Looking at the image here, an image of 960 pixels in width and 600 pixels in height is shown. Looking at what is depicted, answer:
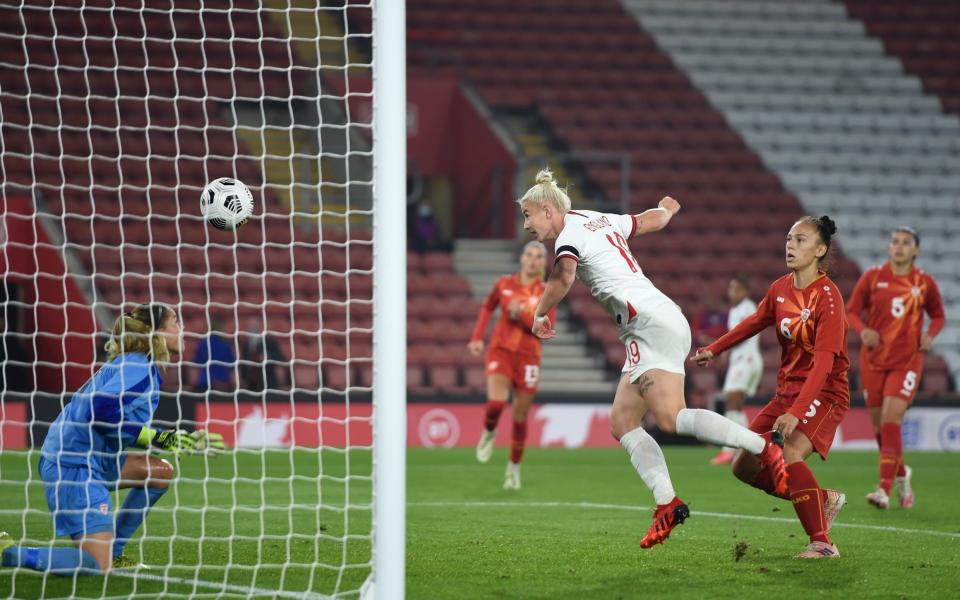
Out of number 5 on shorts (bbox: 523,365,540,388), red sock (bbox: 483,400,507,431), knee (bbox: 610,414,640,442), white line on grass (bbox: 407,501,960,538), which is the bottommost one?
white line on grass (bbox: 407,501,960,538)

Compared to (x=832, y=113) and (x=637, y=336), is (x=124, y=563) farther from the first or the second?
(x=832, y=113)

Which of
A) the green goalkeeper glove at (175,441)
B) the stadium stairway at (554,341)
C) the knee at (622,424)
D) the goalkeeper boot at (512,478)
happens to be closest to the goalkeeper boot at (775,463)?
the knee at (622,424)

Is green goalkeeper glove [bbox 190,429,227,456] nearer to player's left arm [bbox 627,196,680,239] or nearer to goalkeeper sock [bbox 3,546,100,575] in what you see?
goalkeeper sock [bbox 3,546,100,575]

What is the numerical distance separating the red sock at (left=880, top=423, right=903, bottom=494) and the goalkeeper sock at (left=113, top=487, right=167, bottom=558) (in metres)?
5.45

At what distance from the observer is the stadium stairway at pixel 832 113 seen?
20250mm

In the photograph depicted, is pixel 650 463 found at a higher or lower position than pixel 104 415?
lower

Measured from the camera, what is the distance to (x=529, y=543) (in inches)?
263

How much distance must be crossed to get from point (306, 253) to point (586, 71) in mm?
7298

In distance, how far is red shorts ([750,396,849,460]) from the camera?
6.20m

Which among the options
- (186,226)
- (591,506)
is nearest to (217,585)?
(591,506)

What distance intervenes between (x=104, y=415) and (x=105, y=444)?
0.19 meters

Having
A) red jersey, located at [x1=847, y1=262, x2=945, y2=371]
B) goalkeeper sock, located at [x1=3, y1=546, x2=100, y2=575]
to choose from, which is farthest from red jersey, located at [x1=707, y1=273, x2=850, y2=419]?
goalkeeper sock, located at [x1=3, y1=546, x2=100, y2=575]

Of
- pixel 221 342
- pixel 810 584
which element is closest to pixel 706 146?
pixel 221 342

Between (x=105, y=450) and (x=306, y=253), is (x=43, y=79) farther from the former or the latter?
(x=105, y=450)
